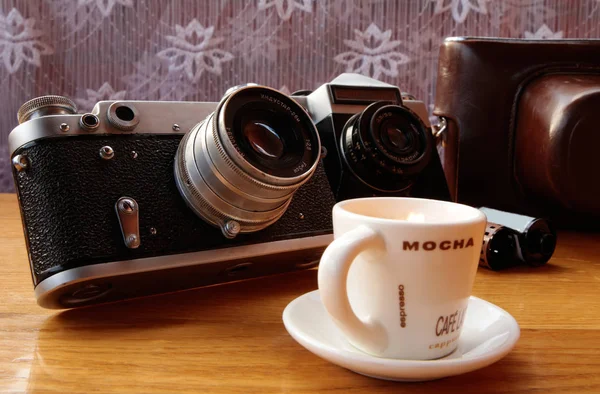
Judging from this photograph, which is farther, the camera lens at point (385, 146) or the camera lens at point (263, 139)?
the camera lens at point (385, 146)

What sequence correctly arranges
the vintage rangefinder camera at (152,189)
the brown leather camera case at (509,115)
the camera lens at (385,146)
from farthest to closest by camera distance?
1. the brown leather camera case at (509,115)
2. the camera lens at (385,146)
3. the vintage rangefinder camera at (152,189)

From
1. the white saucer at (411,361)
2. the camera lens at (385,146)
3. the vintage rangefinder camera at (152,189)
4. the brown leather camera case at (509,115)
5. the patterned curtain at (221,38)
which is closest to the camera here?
the white saucer at (411,361)

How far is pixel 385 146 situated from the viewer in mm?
551

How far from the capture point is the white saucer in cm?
27

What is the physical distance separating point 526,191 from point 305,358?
1.51ft

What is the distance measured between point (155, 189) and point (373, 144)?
0.20 metres

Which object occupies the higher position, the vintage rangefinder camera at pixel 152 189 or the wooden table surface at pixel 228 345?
the vintage rangefinder camera at pixel 152 189

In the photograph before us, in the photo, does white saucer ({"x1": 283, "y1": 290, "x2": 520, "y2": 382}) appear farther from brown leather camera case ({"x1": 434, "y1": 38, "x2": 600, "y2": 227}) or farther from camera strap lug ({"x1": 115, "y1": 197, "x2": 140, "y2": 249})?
brown leather camera case ({"x1": 434, "y1": 38, "x2": 600, "y2": 227})

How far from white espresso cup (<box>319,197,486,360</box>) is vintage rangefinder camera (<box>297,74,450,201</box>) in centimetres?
23

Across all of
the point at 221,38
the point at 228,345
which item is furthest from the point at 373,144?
the point at 221,38

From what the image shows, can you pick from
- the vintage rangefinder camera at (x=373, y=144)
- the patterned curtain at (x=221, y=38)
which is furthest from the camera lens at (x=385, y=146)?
the patterned curtain at (x=221, y=38)

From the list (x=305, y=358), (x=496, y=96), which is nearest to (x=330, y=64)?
(x=496, y=96)

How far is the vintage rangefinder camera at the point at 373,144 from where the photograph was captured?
0.55 m

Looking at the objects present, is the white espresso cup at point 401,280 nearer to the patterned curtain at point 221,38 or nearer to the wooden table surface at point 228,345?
the wooden table surface at point 228,345
